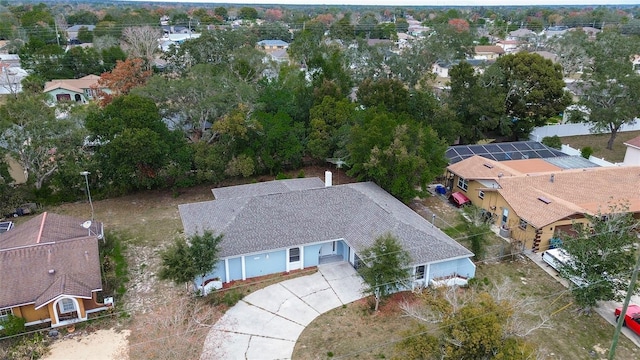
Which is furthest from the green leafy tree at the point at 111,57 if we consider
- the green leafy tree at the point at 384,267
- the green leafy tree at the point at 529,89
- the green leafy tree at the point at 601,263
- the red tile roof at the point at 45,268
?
the green leafy tree at the point at 601,263

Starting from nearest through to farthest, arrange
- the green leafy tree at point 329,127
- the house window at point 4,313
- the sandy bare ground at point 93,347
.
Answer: the sandy bare ground at point 93,347
the house window at point 4,313
the green leafy tree at point 329,127

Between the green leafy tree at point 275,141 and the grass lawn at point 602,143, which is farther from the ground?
the green leafy tree at point 275,141

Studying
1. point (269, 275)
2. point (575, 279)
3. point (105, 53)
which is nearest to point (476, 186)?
point (575, 279)

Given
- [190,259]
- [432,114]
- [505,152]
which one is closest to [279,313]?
[190,259]

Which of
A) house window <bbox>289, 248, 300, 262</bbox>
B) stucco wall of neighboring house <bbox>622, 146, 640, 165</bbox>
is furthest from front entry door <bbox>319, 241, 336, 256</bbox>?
stucco wall of neighboring house <bbox>622, 146, 640, 165</bbox>

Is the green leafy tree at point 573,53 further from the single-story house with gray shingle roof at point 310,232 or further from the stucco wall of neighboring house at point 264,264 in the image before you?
the stucco wall of neighboring house at point 264,264

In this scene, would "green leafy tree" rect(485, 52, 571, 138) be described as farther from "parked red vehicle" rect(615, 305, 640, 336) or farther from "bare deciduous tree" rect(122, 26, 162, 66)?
"bare deciduous tree" rect(122, 26, 162, 66)

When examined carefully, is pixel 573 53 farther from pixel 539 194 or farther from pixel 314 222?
pixel 314 222
